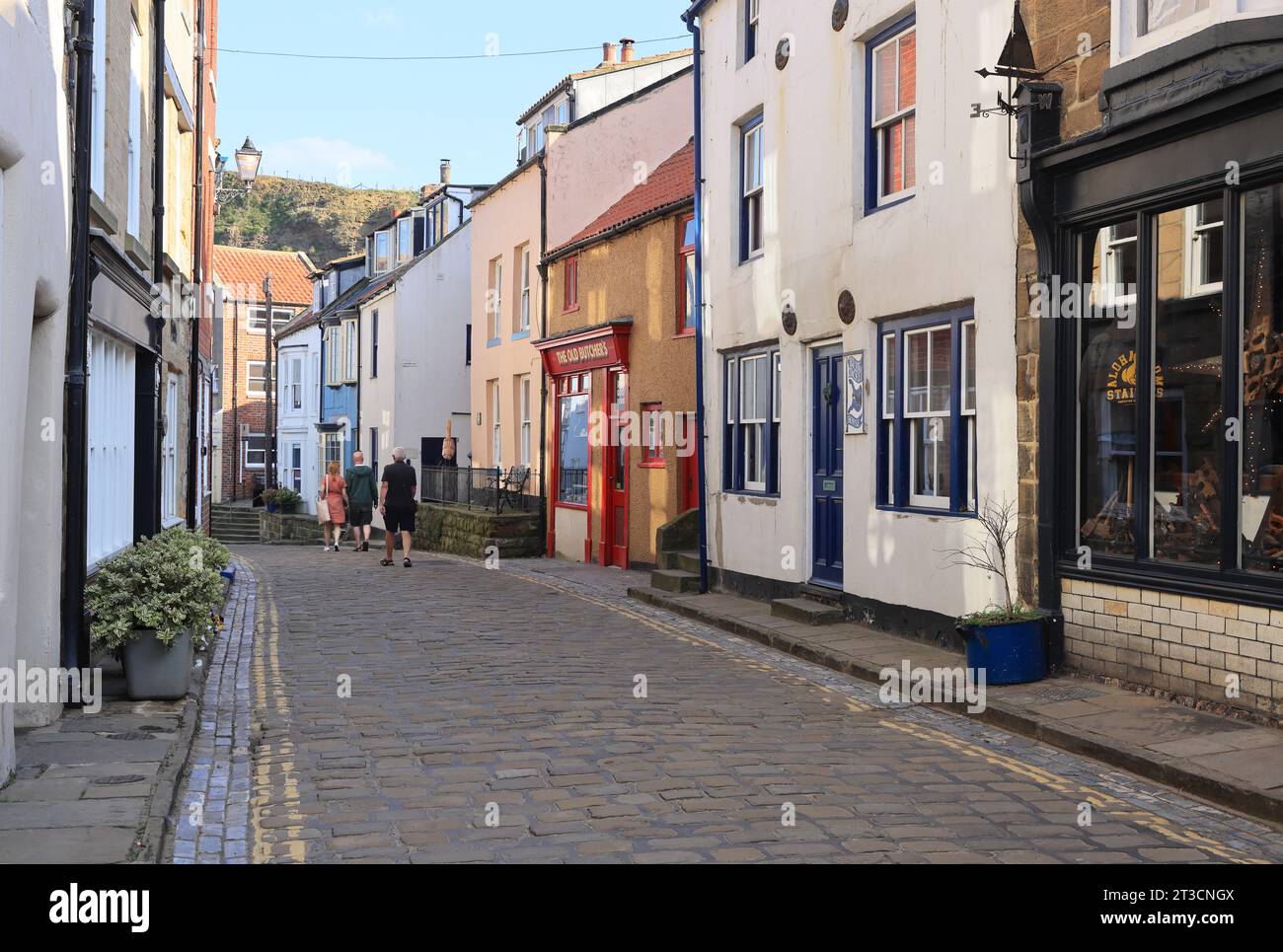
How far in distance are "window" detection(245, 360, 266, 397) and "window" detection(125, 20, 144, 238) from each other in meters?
47.4

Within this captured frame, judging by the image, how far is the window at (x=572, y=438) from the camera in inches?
918

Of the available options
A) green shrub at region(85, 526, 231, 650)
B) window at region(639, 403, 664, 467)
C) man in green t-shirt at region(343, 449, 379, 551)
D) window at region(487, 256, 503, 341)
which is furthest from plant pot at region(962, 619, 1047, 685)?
window at region(487, 256, 503, 341)

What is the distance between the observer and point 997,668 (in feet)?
30.9

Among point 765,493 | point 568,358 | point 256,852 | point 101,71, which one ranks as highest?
point 101,71

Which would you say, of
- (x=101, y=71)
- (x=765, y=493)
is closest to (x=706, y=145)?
(x=765, y=493)

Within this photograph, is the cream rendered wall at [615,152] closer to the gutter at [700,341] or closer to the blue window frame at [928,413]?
the gutter at [700,341]

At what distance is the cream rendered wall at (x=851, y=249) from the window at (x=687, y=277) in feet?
6.74

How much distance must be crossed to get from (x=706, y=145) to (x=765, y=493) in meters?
4.85

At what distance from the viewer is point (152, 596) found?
30.2ft

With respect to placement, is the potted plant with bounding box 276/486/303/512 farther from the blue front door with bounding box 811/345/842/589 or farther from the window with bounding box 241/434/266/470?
the blue front door with bounding box 811/345/842/589

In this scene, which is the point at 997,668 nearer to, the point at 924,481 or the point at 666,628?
the point at 924,481

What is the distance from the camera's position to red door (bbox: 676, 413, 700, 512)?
746 inches

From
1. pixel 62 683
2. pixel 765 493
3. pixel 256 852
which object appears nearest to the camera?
pixel 256 852

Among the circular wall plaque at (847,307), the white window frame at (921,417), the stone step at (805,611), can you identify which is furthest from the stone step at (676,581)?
the white window frame at (921,417)
